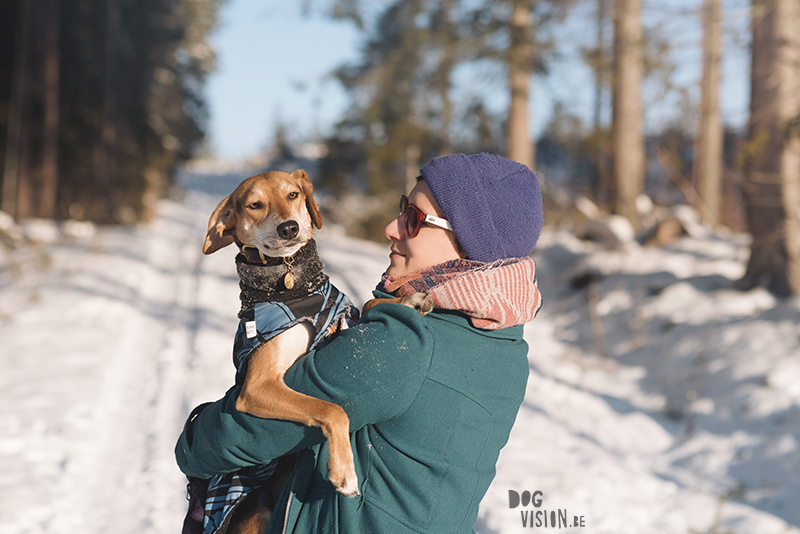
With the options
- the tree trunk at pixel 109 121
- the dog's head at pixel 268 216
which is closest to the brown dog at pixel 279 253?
the dog's head at pixel 268 216

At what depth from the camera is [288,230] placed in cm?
180

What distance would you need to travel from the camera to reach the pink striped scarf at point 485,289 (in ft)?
4.65

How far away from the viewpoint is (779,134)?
22.9 ft

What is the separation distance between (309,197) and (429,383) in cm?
103

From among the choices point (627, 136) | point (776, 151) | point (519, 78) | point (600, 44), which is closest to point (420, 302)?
point (776, 151)

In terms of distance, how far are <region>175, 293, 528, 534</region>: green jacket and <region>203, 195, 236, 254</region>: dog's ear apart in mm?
651

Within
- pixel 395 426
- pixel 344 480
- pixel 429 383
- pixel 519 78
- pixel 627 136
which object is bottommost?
pixel 344 480

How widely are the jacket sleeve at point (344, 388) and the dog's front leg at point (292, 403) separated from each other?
0.02 metres

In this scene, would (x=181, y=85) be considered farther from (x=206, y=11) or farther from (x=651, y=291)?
(x=651, y=291)

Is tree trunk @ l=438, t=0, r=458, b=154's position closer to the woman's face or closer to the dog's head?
A: the dog's head

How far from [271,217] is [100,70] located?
2330 cm

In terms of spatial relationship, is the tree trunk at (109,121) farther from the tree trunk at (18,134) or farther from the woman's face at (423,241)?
the woman's face at (423,241)

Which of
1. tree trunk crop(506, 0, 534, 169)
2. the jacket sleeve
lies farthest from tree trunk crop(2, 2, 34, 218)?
the jacket sleeve

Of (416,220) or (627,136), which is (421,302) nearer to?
(416,220)
